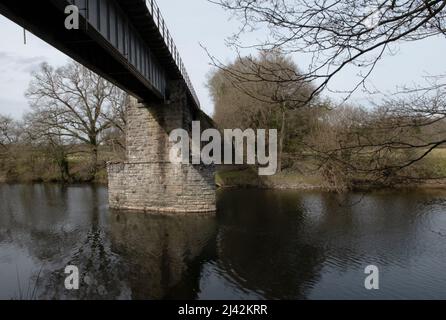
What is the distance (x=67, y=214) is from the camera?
1861cm

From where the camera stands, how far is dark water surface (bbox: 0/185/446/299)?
29.7 feet

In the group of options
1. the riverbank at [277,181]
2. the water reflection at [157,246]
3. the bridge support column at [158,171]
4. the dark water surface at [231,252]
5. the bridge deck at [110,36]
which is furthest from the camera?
the riverbank at [277,181]

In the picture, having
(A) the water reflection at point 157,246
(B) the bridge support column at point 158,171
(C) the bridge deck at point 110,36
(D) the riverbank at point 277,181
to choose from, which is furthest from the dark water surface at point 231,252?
(D) the riverbank at point 277,181

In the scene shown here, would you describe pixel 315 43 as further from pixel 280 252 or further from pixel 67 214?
pixel 67 214

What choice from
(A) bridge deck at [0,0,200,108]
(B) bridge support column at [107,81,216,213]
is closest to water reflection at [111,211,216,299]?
(B) bridge support column at [107,81,216,213]

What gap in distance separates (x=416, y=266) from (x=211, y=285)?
572 cm

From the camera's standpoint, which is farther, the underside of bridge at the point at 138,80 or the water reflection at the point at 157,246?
the water reflection at the point at 157,246

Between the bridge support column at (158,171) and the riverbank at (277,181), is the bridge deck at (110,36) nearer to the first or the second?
the bridge support column at (158,171)

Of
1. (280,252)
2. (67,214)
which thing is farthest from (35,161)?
(280,252)

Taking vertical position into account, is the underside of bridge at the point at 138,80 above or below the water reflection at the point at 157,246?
above

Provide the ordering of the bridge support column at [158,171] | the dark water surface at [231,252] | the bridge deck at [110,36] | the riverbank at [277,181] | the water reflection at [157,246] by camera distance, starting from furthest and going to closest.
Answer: the riverbank at [277,181] → the bridge support column at [158,171] → the water reflection at [157,246] → the dark water surface at [231,252] → the bridge deck at [110,36]

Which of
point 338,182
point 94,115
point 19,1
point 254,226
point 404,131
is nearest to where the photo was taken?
point 404,131

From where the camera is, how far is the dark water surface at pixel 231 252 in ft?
29.7

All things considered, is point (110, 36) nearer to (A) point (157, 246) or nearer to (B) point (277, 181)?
(A) point (157, 246)
